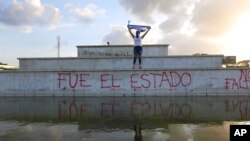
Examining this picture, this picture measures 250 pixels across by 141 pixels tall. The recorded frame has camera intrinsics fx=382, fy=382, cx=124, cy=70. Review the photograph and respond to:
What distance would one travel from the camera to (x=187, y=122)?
11836mm

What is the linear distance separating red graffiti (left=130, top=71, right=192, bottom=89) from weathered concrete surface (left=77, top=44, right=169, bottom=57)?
19.7ft

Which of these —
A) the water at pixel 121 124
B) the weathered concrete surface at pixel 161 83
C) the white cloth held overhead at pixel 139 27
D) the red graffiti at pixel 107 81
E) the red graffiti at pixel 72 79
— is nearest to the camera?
the water at pixel 121 124

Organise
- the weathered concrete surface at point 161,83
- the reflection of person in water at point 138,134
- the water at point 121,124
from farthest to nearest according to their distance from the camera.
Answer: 1. the weathered concrete surface at point 161,83
2. the water at point 121,124
3. the reflection of person in water at point 138,134

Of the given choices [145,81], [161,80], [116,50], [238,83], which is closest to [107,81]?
[145,81]

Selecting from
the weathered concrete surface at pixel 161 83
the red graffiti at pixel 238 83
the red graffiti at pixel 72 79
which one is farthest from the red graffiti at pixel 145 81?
the red graffiti at pixel 238 83

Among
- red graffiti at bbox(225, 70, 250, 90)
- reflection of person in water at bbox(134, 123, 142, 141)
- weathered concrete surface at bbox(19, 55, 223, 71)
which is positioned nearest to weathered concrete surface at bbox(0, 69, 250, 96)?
red graffiti at bbox(225, 70, 250, 90)

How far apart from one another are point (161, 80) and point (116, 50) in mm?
7438

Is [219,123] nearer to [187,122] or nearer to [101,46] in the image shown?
[187,122]

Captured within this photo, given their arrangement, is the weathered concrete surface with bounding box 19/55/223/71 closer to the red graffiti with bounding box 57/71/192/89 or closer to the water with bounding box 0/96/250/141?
the red graffiti with bounding box 57/71/192/89

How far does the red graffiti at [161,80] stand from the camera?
73.6 ft

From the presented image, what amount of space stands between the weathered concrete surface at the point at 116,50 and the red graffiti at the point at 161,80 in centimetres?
600

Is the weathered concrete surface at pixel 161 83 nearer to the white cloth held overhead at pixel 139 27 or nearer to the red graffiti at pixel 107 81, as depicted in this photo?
the red graffiti at pixel 107 81

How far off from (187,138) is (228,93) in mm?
14285

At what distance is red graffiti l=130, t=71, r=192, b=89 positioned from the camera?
883 inches
